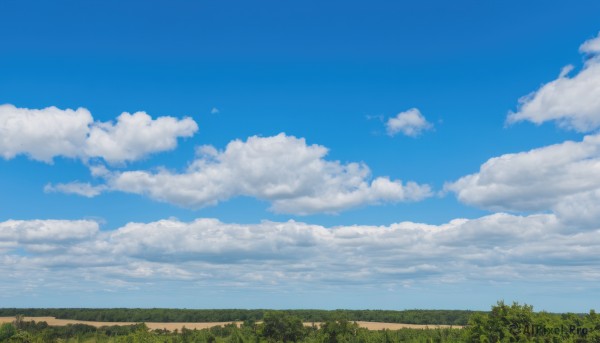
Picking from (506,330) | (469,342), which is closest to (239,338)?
(469,342)

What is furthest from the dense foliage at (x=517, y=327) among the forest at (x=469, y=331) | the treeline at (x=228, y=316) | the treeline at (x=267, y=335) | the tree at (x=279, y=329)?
the treeline at (x=228, y=316)

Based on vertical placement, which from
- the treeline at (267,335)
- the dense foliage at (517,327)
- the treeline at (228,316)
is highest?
the dense foliage at (517,327)

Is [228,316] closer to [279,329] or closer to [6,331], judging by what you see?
[279,329]

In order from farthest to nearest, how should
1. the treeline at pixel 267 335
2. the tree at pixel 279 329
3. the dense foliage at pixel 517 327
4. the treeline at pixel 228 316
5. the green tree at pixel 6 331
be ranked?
the treeline at pixel 228 316
the tree at pixel 279 329
the treeline at pixel 267 335
the green tree at pixel 6 331
the dense foliage at pixel 517 327

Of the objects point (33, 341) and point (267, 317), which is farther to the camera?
point (267, 317)

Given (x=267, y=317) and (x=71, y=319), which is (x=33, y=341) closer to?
(x=267, y=317)

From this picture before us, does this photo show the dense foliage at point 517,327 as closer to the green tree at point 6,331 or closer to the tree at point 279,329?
the tree at point 279,329

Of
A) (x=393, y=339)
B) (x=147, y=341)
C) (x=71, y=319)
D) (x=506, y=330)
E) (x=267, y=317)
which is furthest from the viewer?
(x=71, y=319)

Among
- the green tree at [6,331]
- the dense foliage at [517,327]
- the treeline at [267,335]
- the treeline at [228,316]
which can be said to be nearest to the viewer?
the dense foliage at [517,327]

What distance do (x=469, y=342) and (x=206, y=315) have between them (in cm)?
11518

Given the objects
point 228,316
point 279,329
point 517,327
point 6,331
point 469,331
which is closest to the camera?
point 517,327

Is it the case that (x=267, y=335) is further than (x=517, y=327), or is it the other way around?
(x=267, y=335)

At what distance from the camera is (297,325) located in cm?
3872

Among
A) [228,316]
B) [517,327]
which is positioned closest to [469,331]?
[517,327]
